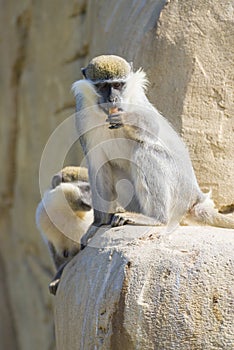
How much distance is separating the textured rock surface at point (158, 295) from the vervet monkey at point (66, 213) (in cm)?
148

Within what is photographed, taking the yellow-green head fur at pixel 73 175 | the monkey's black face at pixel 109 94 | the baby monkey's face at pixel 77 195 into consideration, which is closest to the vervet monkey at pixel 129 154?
the monkey's black face at pixel 109 94

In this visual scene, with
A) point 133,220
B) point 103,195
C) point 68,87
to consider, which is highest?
point 133,220

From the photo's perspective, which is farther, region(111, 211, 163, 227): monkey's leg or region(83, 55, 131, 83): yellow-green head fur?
region(83, 55, 131, 83): yellow-green head fur

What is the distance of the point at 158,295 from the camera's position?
550cm

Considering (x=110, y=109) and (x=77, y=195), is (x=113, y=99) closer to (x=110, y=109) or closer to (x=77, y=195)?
(x=110, y=109)

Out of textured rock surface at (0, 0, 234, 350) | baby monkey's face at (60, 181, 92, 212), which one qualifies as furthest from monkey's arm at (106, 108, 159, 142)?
baby monkey's face at (60, 181, 92, 212)

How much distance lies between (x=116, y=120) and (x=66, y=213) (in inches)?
57.5

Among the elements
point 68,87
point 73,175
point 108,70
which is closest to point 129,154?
point 108,70

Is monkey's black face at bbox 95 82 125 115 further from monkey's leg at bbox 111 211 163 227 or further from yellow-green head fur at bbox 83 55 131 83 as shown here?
monkey's leg at bbox 111 211 163 227

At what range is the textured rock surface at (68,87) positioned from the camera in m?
7.48

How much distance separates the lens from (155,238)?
600cm

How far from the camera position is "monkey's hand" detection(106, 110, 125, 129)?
6386 mm

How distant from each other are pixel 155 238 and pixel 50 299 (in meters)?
5.69

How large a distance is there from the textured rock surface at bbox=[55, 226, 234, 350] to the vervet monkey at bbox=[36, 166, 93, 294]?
4.87 ft
